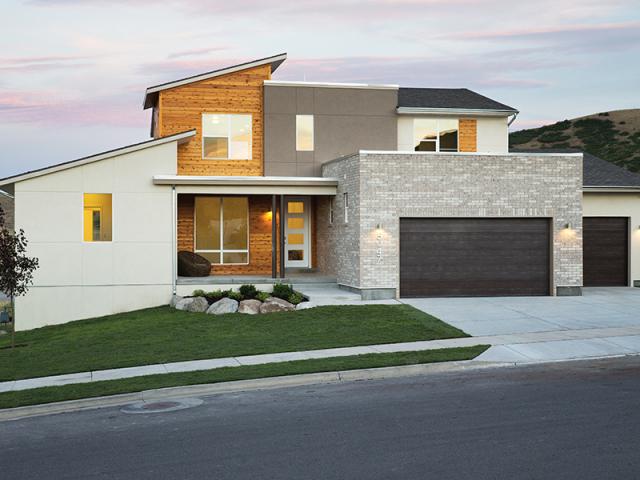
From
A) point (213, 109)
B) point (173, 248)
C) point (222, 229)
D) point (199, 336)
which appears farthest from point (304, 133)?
point (199, 336)

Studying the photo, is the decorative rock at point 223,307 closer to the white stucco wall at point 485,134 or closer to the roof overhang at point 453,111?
the white stucco wall at point 485,134

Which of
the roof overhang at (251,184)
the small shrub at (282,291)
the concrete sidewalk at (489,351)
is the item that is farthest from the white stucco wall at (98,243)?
the concrete sidewalk at (489,351)

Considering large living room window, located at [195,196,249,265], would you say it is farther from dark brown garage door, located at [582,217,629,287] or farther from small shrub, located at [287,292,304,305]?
dark brown garage door, located at [582,217,629,287]

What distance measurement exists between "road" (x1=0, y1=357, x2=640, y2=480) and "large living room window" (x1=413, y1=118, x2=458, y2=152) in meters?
17.7

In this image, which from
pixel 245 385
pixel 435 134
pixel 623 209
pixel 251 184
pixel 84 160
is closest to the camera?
pixel 245 385

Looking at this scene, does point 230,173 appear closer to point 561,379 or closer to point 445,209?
point 445,209

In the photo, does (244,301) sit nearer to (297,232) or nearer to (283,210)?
(283,210)

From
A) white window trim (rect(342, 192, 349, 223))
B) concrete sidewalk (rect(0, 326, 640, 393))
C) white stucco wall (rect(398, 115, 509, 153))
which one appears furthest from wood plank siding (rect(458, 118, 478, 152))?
concrete sidewalk (rect(0, 326, 640, 393))

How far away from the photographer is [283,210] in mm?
26031

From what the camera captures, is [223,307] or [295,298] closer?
[223,307]

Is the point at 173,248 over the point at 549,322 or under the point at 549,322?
over

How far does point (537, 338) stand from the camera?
17.0m

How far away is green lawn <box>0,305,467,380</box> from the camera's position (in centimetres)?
Answer: 1628

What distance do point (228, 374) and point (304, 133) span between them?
54.3 ft
